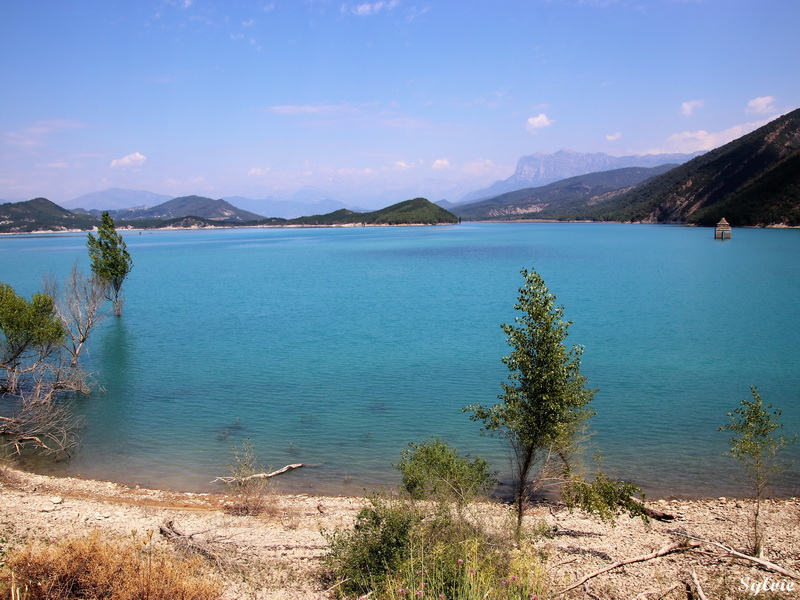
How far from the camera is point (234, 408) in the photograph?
24.2 meters

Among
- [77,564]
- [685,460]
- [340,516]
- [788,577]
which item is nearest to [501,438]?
[685,460]

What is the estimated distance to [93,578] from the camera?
8.55 m

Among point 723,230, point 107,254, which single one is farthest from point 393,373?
point 723,230

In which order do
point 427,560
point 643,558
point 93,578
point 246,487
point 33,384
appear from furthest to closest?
point 33,384 → point 246,487 → point 643,558 → point 427,560 → point 93,578

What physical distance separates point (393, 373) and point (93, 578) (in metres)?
20.8

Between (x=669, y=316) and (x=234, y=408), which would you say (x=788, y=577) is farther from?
(x=669, y=316)

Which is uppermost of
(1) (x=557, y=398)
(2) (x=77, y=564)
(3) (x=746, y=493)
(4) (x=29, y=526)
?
(1) (x=557, y=398)

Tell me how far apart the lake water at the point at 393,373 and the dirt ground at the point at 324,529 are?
156cm

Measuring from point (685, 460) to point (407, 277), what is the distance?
5643 centimetres

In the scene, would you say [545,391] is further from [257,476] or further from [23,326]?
[23,326]

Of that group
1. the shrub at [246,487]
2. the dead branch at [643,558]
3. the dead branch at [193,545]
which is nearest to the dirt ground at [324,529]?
the dead branch at [643,558]

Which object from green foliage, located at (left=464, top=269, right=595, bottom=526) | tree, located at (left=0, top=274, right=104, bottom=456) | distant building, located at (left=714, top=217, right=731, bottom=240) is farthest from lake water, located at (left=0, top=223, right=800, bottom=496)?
distant building, located at (left=714, top=217, right=731, bottom=240)

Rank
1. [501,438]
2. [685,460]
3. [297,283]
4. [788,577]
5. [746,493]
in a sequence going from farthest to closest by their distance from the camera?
[297,283] < [501,438] < [685,460] < [746,493] < [788,577]

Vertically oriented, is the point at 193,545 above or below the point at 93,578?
below
